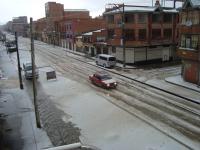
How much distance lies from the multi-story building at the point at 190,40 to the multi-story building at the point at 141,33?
12531 millimetres

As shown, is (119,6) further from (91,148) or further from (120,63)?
(91,148)

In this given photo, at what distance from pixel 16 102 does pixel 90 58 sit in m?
32.0

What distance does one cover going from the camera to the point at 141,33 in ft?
157

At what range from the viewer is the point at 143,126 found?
20453 millimetres

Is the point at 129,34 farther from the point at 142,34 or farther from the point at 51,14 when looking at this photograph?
the point at 51,14

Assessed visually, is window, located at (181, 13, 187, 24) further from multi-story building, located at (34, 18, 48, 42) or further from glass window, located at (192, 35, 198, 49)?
multi-story building, located at (34, 18, 48, 42)

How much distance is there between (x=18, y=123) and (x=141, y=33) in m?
31.7

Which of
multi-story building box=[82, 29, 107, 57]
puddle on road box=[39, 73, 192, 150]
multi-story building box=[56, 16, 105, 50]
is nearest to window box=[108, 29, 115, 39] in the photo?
multi-story building box=[82, 29, 107, 57]

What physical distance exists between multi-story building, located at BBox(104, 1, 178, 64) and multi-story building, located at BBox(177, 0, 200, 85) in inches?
493

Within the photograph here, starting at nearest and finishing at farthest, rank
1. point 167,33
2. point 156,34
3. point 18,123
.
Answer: point 18,123
point 156,34
point 167,33

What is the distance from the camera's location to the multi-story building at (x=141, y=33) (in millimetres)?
47094

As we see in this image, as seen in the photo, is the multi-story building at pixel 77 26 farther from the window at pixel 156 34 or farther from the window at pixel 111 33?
the window at pixel 156 34

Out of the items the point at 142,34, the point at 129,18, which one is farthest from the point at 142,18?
the point at 142,34

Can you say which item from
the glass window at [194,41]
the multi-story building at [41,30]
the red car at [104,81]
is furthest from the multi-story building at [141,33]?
the multi-story building at [41,30]
